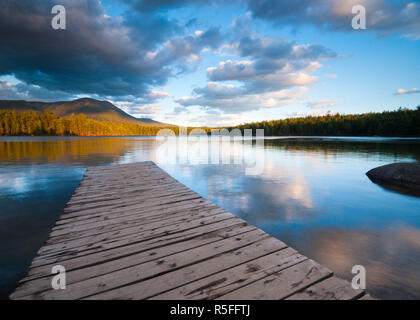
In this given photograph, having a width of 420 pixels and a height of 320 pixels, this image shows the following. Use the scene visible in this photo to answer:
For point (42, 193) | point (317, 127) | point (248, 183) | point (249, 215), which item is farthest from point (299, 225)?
point (317, 127)

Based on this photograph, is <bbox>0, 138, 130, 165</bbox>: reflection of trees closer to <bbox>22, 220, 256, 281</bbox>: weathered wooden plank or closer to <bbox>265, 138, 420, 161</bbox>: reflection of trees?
<bbox>22, 220, 256, 281</bbox>: weathered wooden plank

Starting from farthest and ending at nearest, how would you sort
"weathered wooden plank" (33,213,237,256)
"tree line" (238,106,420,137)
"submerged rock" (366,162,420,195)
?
"tree line" (238,106,420,137) < "submerged rock" (366,162,420,195) < "weathered wooden plank" (33,213,237,256)

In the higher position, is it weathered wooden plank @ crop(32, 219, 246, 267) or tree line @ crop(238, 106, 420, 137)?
tree line @ crop(238, 106, 420, 137)

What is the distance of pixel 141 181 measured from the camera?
26.7 ft

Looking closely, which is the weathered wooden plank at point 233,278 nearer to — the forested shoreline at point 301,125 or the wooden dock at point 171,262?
the wooden dock at point 171,262

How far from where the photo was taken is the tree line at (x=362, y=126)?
72.2m

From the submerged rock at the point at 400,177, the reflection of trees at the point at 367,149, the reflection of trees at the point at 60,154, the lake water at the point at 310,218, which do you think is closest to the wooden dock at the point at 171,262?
the lake water at the point at 310,218

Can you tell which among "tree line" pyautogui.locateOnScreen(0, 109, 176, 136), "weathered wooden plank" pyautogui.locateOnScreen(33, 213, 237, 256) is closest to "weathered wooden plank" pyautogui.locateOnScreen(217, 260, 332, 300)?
"weathered wooden plank" pyautogui.locateOnScreen(33, 213, 237, 256)

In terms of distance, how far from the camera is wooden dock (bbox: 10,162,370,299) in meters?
2.20

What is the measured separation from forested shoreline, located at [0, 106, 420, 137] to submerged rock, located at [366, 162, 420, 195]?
83892 millimetres
